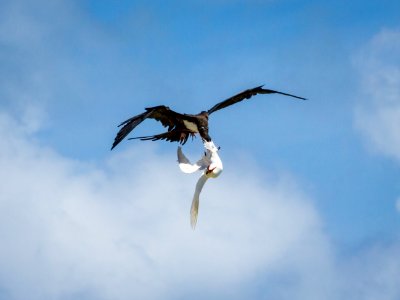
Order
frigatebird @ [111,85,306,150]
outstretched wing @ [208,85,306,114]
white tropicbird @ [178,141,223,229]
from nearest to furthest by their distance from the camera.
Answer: white tropicbird @ [178,141,223,229] → frigatebird @ [111,85,306,150] → outstretched wing @ [208,85,306,114]

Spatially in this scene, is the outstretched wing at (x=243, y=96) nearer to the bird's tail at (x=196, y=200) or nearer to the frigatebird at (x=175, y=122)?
the frigatebird at (x=175, y=122)

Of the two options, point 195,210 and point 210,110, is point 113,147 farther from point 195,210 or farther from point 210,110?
point 210,110

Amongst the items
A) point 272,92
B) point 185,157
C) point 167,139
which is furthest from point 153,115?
point 272,92

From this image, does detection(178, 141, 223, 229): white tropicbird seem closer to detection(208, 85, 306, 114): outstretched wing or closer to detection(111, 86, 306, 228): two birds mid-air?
detection(111, 86, 306, 228): two birds mid-air

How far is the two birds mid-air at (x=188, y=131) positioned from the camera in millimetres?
28109

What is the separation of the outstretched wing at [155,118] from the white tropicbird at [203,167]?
6.04 feet

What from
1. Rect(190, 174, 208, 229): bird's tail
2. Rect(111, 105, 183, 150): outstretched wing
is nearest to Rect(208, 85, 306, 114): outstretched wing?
Rect(111, 105, 183, 150): outstretched wing

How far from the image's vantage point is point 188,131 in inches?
1280

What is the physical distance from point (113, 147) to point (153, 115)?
17.3 ft

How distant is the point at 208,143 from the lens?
94.3 feet

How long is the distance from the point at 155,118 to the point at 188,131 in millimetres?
1463

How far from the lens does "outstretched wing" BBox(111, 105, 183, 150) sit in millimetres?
28808

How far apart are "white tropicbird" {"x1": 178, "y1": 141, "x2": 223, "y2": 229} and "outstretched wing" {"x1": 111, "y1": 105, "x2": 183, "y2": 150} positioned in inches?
72.5

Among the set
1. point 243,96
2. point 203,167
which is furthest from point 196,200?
point 243,96
